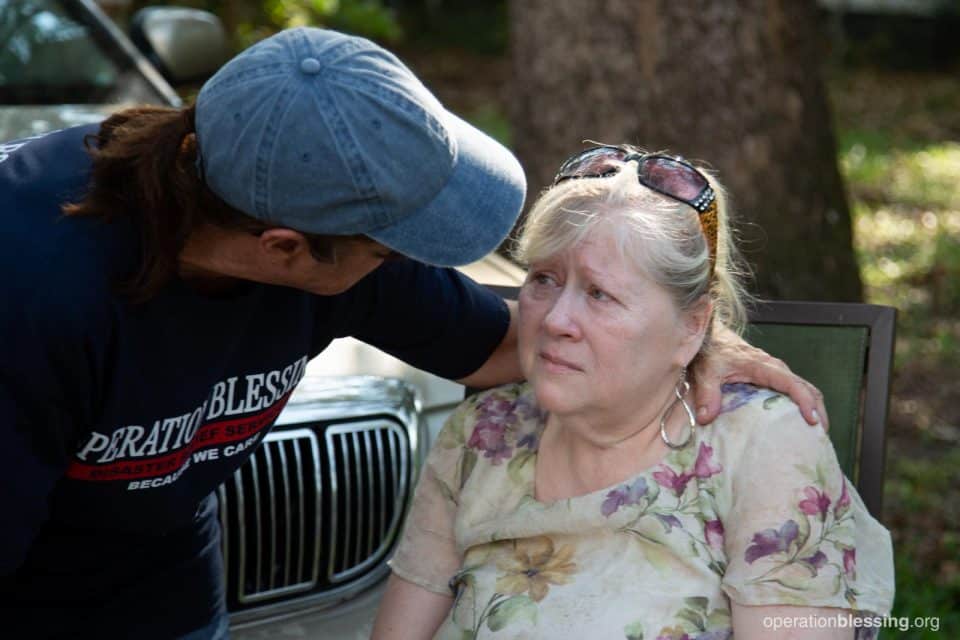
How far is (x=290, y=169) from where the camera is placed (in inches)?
70.8

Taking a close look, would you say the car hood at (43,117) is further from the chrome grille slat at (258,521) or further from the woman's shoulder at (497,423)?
the woman's shoulder at (497,423)

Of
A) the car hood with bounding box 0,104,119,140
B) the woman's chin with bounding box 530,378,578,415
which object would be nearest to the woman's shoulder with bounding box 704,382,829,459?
the woman's chin with bounding box 530,378,578,415

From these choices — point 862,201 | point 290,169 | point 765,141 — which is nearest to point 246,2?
point 862,201

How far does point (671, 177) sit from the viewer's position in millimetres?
2383

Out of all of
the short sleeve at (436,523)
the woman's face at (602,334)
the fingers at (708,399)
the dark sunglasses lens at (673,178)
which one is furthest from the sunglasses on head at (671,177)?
the short sleeve at (436,523)

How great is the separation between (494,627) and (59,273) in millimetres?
1053

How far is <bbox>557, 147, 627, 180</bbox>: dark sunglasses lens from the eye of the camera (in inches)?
96.0

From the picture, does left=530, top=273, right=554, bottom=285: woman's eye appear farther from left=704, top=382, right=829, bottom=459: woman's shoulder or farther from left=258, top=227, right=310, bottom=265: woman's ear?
left=258, top=227, right=310, bottom=265: woman's ear

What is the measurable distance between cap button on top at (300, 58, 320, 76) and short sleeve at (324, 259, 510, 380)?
2.08ft

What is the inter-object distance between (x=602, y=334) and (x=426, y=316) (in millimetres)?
387

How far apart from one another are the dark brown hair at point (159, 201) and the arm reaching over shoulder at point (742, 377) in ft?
2.78

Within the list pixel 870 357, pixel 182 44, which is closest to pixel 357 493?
pixel 870 357

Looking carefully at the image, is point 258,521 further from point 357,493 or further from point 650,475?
point 650,475

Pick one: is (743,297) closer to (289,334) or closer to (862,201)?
(289,334)
